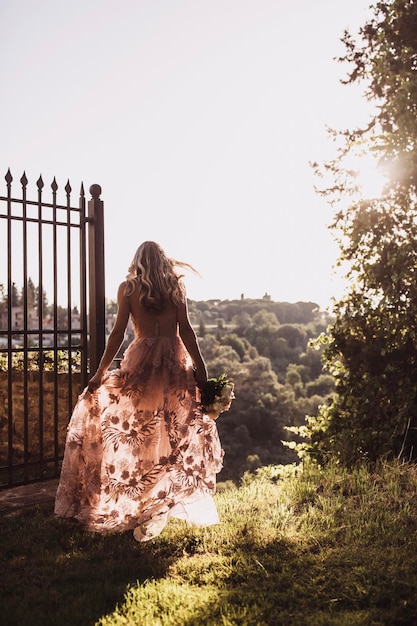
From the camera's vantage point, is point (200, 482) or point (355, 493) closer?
point (200, 482)

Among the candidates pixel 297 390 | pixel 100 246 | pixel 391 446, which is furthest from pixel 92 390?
pixel 297 390

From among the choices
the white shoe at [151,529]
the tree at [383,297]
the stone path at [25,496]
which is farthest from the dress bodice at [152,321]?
Result: the tree at [383,297]

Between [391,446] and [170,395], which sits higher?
[170,395]

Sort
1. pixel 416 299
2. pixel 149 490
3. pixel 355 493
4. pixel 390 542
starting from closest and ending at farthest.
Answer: pixel 390 542, pixel 149 490, pixel 355 493, pixel 416 299

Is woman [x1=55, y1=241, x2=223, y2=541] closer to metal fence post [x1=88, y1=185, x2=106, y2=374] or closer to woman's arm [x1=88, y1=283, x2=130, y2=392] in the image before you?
woman's arm [x1=88, y1=283, x2=130, y2=392]

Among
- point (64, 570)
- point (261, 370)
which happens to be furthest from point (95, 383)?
point (261, 370)

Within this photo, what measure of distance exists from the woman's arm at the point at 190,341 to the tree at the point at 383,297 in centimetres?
296

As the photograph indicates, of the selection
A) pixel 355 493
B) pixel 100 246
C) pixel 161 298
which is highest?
pixel 100 246

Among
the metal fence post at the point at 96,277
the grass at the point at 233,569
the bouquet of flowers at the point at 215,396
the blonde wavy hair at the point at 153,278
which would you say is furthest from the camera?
the metal fence post at the point at 96,277

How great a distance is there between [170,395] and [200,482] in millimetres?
663

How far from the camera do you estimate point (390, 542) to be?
3781 millimetres

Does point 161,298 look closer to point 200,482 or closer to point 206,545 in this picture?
point 200,482

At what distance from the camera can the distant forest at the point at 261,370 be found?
37.2 m

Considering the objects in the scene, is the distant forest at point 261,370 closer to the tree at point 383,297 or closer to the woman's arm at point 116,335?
the tree at point 383,297
